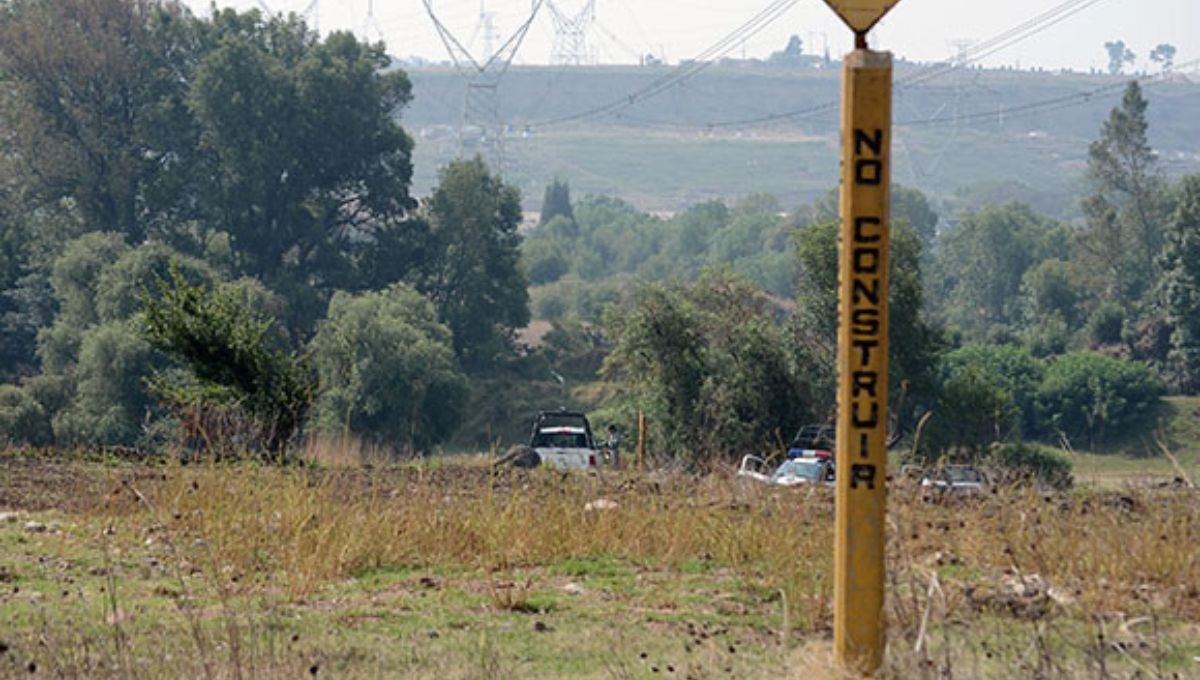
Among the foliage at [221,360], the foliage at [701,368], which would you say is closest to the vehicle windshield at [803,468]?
the foliage at [221,360]

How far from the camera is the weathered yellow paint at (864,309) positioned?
21.6ft

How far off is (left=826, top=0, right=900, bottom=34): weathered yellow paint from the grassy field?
2162mm

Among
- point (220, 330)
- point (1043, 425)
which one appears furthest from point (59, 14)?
point (220, 330)

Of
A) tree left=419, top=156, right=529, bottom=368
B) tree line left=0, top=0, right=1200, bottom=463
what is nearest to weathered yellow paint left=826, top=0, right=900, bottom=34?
tree line left=0, top=0, right=1200, bottom=463

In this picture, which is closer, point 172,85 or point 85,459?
point 85,459

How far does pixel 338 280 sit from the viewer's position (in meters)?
78.8

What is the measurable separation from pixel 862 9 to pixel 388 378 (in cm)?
5446

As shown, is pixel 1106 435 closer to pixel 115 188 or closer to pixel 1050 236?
pixel 115 188

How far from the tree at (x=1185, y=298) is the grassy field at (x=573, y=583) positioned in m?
64.0

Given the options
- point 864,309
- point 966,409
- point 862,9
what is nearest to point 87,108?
point 966,409

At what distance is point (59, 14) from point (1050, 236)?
7473 centimetres

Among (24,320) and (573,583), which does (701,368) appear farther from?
(24,320)

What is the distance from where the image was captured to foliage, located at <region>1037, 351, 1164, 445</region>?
2657 inches

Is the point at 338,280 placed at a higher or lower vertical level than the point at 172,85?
lower
